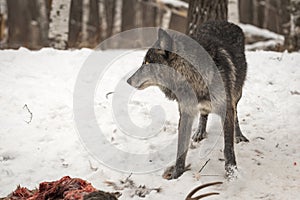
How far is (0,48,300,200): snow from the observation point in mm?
4102

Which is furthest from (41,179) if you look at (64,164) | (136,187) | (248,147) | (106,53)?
(106,53)

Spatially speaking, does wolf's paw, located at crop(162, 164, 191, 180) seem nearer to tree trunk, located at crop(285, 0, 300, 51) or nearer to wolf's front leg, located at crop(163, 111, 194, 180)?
wolf's front leg, located at crop(163, 111, 194, 180)

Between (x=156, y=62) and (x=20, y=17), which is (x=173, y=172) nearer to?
(x=156, y=62)

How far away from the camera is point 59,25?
8.93 m

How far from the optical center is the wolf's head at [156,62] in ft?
14.1

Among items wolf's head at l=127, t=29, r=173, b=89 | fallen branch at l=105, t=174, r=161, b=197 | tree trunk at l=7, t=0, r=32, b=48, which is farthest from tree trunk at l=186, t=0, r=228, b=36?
tree trunk at l=7, t=0, r=32, b=48

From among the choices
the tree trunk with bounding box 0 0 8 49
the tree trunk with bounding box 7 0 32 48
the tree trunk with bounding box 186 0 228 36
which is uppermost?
the tree trunk with bounding box 186 0 228 36

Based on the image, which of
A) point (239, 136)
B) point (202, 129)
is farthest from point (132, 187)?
point (239, 136)

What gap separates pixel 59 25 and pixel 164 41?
5.25 meters

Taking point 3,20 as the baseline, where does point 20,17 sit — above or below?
below

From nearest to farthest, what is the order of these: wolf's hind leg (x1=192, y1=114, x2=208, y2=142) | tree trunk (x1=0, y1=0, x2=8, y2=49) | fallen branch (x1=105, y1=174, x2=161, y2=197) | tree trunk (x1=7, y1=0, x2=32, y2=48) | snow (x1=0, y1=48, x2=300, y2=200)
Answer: fallen branch (x1=105, y1=174, x2=161, y2=197) → snow (x1=0, y1=48, x2=300, y2=200) → wolf's hind leg (x1=192, y1=114, x2=208, y2=142) → tree trunk (x1=0, y1=0, x2=8, y2=49) → tree trunk (x1=7, y1=0, x2=32, y2=48)

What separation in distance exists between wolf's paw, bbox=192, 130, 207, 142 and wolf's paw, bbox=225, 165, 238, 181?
35.3 inches

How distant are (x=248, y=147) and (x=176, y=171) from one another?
42.8 inches

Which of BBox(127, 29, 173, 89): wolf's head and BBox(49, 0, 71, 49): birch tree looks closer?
BBox(127, 29, 173, 89): wolf's head
